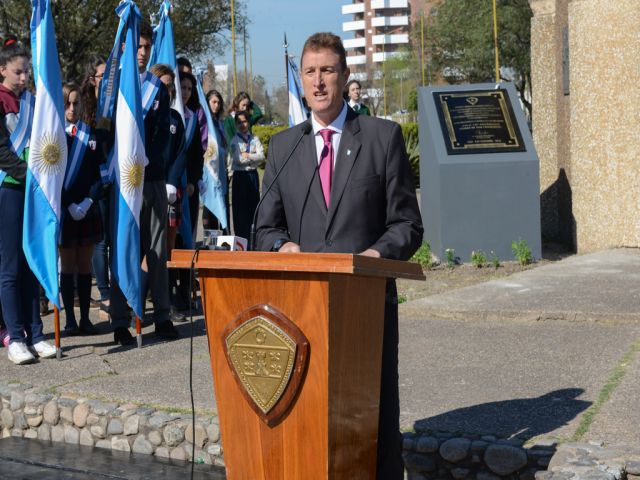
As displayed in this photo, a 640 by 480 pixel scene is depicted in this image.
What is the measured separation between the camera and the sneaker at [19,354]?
291 inches

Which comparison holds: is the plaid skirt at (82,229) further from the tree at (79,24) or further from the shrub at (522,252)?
the tree at (79,24)

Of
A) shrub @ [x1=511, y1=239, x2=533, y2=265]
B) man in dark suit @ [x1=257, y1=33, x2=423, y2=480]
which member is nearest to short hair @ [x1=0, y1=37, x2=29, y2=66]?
man in dark suit @ [x1=257, y1=33, x2=423, y2=480]

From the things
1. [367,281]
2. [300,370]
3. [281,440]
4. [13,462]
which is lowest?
[13,462]

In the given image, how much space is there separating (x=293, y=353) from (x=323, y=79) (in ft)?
3.55

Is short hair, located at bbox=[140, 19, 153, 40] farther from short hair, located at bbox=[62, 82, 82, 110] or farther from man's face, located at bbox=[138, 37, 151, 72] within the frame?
short hair, located at bbox=[62, 82, 82, 110]

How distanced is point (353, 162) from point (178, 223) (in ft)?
17.2

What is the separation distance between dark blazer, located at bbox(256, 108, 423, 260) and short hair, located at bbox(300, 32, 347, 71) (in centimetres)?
25

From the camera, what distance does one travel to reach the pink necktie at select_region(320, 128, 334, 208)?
4.08 m

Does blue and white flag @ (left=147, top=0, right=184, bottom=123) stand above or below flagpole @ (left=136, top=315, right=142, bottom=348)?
above

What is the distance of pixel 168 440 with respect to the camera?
561cm

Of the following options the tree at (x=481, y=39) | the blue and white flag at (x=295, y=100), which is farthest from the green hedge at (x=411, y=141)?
the tree at (x=481, y=39)

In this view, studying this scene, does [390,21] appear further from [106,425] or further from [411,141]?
[106,425]

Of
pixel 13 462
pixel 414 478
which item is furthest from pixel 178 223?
pixel 414 478

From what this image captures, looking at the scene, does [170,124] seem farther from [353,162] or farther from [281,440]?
[281,440]
